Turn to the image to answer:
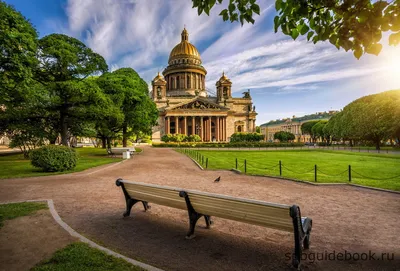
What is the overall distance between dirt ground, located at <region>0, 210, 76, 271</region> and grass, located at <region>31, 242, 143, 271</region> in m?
0.26

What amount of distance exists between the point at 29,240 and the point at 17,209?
265 cm

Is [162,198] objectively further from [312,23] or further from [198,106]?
[198,106]

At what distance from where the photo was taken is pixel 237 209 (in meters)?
4.54

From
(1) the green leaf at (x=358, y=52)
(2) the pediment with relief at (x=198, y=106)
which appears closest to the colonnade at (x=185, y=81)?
(2) the pediment with relief at (x=198, y=106)

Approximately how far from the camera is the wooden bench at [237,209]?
157 inches

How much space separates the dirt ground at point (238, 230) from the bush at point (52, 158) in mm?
4338

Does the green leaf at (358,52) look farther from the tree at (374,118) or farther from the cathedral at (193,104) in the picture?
the cathedral at (193,104)

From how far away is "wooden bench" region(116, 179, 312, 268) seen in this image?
13.0 feet

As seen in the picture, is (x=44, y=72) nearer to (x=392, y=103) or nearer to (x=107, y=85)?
(x=107, y=85)

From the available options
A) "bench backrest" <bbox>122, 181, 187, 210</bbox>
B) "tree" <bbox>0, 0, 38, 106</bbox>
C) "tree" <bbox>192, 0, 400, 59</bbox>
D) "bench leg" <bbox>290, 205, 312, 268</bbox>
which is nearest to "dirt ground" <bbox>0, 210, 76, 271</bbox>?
"bench backrest" <bbox>122, 181, 187, 210</bbox>

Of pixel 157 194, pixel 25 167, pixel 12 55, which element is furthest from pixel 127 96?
pixel 157 194

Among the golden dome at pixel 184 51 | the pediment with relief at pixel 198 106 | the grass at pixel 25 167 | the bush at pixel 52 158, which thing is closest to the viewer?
the grass at pixel 25 167

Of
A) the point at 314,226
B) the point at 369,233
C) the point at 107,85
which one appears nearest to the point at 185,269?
the point at 314,226

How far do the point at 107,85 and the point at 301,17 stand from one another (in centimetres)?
2396
